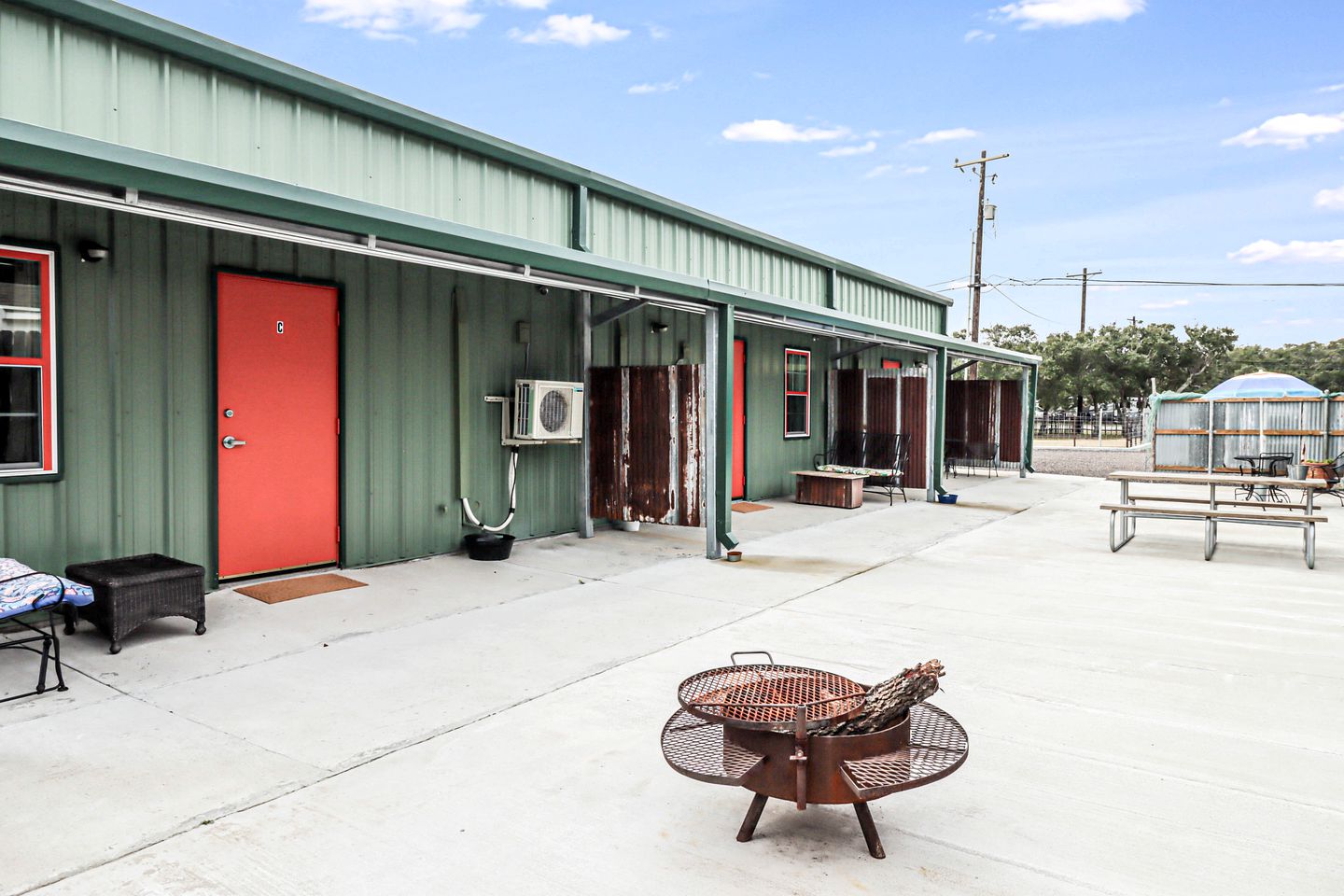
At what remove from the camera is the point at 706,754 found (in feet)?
7.70

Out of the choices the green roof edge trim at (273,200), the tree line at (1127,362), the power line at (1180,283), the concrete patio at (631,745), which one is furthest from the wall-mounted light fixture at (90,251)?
the tree line at (1127,362)

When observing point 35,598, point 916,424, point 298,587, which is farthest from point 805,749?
point 916,424

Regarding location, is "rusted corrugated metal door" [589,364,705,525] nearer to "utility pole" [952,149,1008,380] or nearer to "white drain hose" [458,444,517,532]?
"white drain hose" [458,444,517,532]

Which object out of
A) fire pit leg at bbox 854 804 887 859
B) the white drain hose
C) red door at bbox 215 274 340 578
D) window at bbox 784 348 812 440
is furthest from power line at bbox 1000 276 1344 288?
fire pit leg at bbox 854 804 887 859

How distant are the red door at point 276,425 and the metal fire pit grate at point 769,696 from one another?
3950 millimetres

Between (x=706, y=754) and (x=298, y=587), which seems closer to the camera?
(x=706, y=754)

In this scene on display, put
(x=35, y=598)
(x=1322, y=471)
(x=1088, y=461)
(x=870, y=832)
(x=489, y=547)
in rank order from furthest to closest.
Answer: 1. (x=1088, y=461)
2. (x=1322, y=471)
3. (x=489, y=547)
4. (x=35, y=598)
5. (x=870, y=832)

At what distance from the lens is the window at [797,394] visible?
11.4 meters

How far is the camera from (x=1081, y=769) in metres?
2.83

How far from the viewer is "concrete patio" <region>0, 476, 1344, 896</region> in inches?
86.7

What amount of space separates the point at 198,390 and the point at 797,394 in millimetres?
8103

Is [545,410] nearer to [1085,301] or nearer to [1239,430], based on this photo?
[1239,430]

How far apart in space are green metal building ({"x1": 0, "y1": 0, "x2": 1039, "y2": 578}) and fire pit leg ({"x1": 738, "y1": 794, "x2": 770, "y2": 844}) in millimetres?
3188

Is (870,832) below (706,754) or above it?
below
